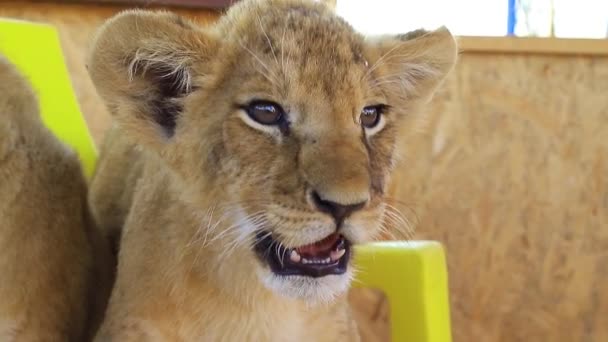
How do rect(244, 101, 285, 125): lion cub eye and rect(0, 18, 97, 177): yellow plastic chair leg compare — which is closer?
rect(244, 101, 285, 125): lion cub eye

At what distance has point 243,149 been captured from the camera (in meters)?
0.87

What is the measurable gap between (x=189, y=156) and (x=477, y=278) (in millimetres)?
1089

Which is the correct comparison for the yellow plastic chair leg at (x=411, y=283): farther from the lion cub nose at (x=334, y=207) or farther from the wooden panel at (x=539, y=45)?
the wooden panel at (x=539, y=45)

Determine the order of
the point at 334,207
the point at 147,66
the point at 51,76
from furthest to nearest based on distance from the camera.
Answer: the point at 51,76, the point at 147,66, the point at 334,207

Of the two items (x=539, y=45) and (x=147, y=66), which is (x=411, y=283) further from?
(x=539, y=45)

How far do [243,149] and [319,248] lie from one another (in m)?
0.14

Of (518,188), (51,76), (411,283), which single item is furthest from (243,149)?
(518,188)

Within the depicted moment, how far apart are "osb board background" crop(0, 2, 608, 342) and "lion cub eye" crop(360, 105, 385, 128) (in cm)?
83

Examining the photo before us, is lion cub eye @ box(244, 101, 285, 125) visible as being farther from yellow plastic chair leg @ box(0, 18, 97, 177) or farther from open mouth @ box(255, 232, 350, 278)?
yellow plastic chair leg @ box(0, 18, 97, 177)

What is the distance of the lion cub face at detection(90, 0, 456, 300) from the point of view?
2.68 feet

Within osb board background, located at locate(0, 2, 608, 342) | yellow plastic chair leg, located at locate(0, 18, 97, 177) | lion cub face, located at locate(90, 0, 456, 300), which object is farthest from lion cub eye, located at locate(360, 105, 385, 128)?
osb board background, located at locate(0, 2, 608, 342)

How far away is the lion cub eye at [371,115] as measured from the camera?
929 millimetres

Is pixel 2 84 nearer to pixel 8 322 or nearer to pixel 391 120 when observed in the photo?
pixel 8 322

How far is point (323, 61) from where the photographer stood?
0.88 metres
